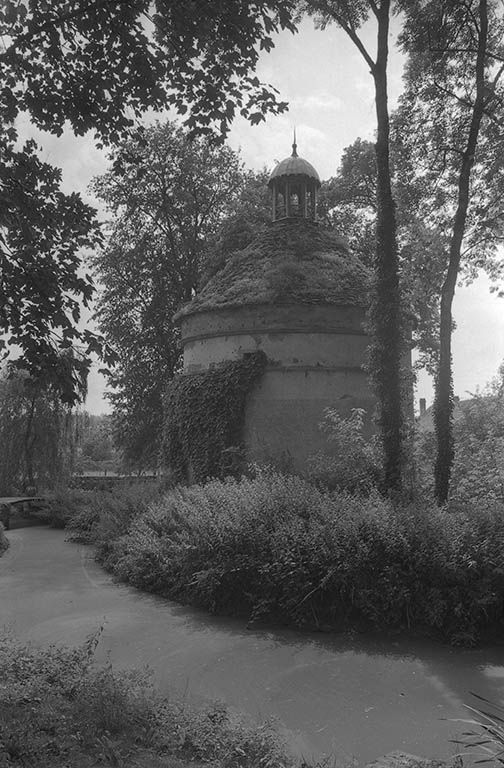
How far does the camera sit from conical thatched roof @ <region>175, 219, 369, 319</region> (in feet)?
54.7

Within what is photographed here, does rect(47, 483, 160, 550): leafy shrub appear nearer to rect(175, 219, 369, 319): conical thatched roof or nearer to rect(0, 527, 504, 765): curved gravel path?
rect(0, 527, 504, 765): curved gravel path

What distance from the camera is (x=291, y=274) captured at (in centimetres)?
1741

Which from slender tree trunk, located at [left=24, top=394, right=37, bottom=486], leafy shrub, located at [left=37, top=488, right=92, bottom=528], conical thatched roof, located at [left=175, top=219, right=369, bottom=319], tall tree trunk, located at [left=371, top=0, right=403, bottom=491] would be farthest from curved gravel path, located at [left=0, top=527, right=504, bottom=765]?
slender tree trunk, located at [left=24, top=394, right=37, bottom=486]

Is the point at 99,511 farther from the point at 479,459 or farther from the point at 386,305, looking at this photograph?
the point at 479,459

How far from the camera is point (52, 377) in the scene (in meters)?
6.18

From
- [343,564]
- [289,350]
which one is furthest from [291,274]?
[343,564]

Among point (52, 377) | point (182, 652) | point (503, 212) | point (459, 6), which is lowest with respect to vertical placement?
point (182, 652)

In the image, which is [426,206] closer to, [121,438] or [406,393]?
[406,393]

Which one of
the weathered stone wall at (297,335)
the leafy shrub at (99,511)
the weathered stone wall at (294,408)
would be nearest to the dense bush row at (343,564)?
the leafy shrub at (99,511)

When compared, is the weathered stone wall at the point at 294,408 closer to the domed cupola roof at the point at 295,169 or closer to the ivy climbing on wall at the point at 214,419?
the ivy climbing on wall at the point at 214,419

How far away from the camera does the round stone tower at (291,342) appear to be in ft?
52.9

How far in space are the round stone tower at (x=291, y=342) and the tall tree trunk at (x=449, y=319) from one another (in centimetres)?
267

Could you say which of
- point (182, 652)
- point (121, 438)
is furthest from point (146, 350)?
point (182, 652)

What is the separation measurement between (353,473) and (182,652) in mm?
7185
